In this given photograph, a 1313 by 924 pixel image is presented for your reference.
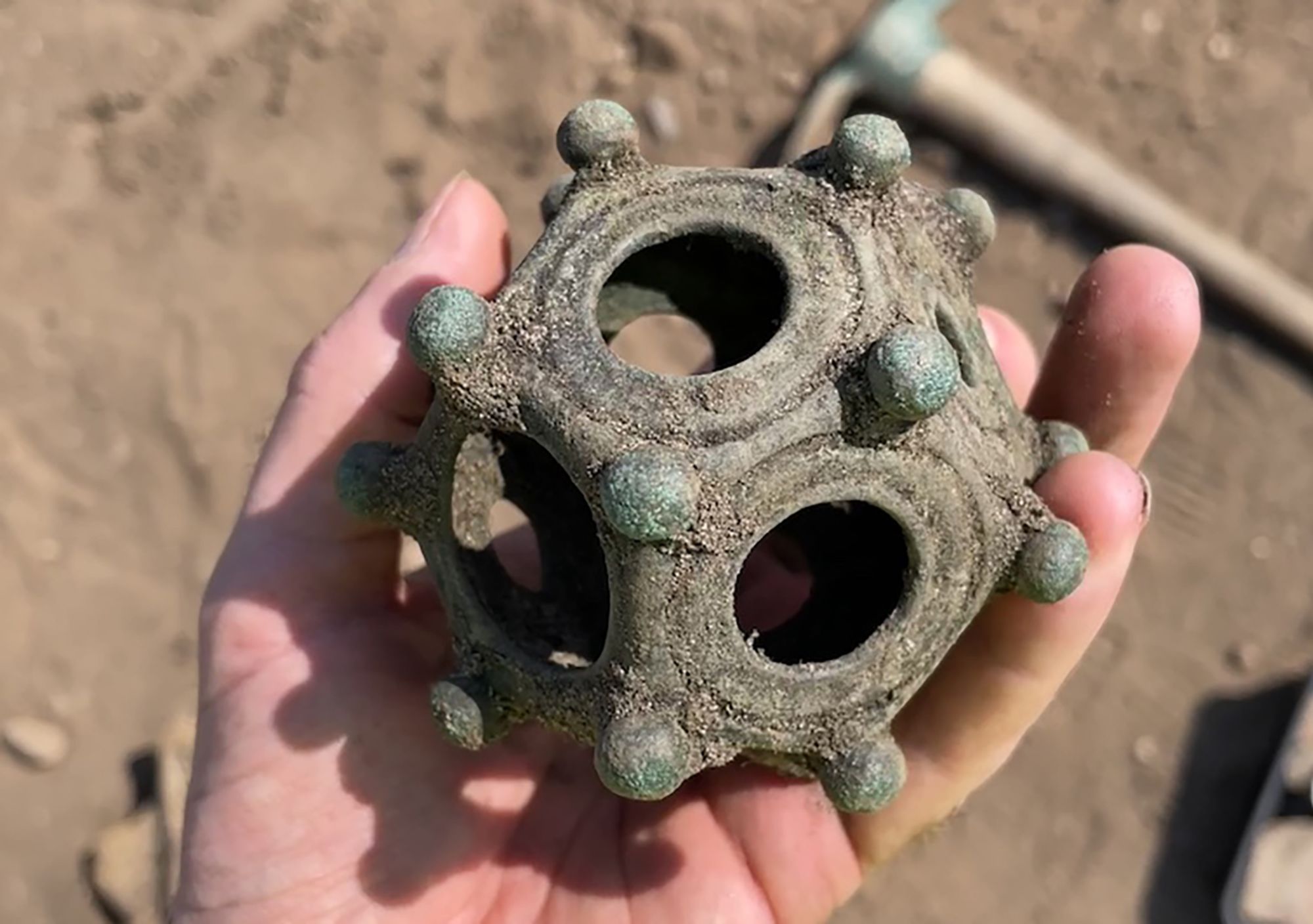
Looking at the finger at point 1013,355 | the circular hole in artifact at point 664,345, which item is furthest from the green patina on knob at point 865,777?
the circular hole in artifact at point 664,345

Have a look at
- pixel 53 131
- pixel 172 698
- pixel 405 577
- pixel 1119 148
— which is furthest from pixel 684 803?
pixel 53 131

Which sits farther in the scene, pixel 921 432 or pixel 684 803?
pixel 684 803

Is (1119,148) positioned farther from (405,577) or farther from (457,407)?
(457,407)

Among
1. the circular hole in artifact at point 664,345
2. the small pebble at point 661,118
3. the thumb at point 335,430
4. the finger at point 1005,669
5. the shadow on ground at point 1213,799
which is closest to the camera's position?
the finger at point 1005,669

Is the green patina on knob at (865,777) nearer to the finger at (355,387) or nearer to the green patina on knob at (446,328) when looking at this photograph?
the green patina on knob at (446,328)

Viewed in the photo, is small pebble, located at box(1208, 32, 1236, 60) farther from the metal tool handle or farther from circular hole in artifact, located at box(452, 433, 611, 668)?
circular hole in artifact, located at box(452, 433, 611, 668)

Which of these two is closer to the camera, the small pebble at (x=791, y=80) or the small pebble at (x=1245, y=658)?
the small pebble at (x=1245, y=658)

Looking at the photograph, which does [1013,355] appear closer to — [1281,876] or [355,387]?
[355,387]
